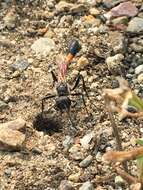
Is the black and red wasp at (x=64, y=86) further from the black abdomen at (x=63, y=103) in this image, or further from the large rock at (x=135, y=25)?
the large rock at (x=135, y=25)

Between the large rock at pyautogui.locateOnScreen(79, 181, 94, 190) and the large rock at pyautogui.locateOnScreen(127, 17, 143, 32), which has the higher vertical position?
the large rock at pyautogui.locateOnScreen(127, 17, 143, 32)

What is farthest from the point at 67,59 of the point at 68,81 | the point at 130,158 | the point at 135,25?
the point at 130,158

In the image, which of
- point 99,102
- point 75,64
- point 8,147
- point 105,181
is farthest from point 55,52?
point 105,181

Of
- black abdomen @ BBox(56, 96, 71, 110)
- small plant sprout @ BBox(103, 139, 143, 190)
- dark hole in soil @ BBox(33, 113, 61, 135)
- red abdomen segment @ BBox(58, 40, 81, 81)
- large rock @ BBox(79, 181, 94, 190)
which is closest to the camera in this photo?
small plant sprout @ BBox(103, 139, 143, 190)

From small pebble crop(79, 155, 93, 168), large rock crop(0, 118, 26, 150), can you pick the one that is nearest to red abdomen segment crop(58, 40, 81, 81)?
large rock crop(0, 118, 26, 150)

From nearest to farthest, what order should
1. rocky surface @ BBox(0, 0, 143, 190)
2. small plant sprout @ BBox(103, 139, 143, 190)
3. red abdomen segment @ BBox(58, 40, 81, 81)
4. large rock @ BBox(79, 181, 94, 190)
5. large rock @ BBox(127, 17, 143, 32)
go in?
small plant sprout @ BBox(103, 139, 143, 190)
large rock @ BBox(79, 181, 94, 190)
rocky surface @ BBox(0, 0, 143, 190)
red abdomen segment @ BBox(58, 40, 81, 81)
large rock @ BBox(127, 17, 143, 32)

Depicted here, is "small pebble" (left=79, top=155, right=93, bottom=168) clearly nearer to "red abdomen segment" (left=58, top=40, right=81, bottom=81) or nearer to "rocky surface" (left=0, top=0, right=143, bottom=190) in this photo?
"rocky surface" (left=0, top=0, right=143, bottom=190)

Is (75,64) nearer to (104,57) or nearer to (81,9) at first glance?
(104,57)

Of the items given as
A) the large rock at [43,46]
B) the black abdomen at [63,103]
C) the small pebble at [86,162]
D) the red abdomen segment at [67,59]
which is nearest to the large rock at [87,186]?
the small pebble at [86,162]
